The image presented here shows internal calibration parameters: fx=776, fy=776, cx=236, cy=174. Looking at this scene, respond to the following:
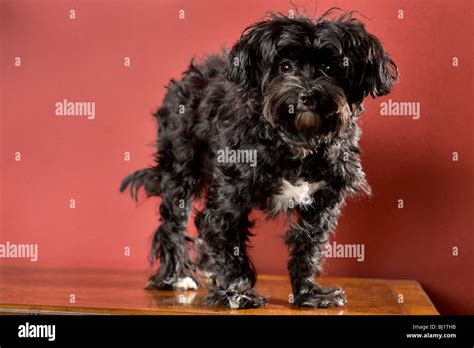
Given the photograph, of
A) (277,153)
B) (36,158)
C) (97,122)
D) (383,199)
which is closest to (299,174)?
(277,153)

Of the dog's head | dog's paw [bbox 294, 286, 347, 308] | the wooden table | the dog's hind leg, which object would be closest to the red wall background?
the wooden table

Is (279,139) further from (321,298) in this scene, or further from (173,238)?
(173,238)

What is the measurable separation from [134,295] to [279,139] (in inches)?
35.2

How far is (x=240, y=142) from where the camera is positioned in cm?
279

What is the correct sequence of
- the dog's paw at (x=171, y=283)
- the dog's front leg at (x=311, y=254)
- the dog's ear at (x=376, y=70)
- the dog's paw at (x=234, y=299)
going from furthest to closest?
the dog's paw at (x=171, y=283) → the dog's front leg at (x=311, y=254) → the dog's paw at (x=234, y=299) → the dog's ear at (x=376, y=70)

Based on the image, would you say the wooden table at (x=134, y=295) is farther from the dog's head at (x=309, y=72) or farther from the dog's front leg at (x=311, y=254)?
the dog's head at (x=309, y=72)

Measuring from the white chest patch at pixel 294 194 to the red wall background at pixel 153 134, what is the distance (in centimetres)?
69

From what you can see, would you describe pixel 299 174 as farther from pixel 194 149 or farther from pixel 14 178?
pixel 14 178

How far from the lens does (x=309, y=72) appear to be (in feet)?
8.59

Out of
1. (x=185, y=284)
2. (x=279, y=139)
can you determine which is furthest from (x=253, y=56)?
(x=185, y=284)

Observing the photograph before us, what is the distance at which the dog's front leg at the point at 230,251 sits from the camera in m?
2.82

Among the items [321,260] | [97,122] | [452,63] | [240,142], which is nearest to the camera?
[240,142]

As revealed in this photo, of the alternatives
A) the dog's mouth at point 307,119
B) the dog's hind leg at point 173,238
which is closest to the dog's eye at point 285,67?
the dog's mouth at point 307,119
